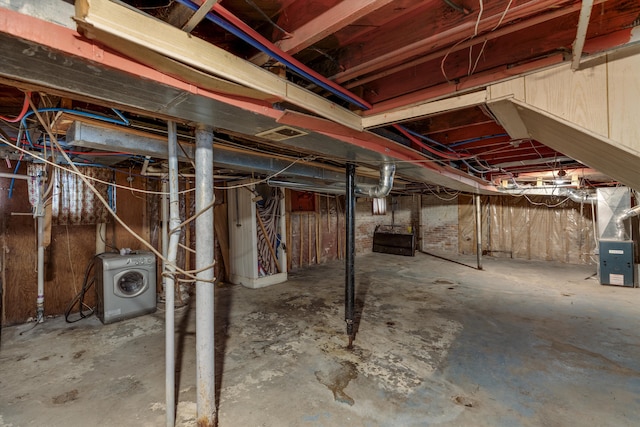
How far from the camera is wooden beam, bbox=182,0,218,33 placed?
0.84 meters

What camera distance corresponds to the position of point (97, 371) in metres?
2.19

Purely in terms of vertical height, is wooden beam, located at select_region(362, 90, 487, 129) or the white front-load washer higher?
wooden beam, located at select_region(362, 90, 487, 129)

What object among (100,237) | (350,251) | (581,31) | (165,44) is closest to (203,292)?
(165,44)

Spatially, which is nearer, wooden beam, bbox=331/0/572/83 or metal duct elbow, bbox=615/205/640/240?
wooden beam, bbox=331/0/572/83

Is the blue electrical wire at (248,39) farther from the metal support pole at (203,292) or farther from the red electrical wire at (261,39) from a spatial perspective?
the metal support pole at (203,292)

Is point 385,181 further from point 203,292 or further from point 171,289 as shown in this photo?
point 171,289

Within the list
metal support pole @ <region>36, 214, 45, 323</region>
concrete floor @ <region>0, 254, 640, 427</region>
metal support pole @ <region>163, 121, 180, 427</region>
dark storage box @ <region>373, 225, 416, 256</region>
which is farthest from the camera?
dark storage box @ <region>373, 225, 416, 256</region>

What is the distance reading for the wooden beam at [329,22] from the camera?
918mm

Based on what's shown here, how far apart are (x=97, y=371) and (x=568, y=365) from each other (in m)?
3.76

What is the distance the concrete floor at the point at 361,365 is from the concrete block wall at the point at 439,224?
3.87 metres

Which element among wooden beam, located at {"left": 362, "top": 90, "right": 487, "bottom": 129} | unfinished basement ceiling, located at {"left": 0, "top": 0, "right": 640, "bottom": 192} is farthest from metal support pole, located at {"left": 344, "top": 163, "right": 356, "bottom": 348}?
wooden beam, located at {"left": 362, "top": 90, "right": 487, "bottom": 129}

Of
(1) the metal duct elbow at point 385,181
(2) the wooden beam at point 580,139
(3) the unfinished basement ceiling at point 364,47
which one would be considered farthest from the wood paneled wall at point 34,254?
(2) the wooden beam at point 580,139

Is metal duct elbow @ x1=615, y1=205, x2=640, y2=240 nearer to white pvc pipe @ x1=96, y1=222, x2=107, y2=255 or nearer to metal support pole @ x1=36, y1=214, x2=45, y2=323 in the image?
white pvc pipe @ x1=96, y1=222, x2=107, y2=255

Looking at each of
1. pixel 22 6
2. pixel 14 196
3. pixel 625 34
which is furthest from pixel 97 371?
pixel 625 34
